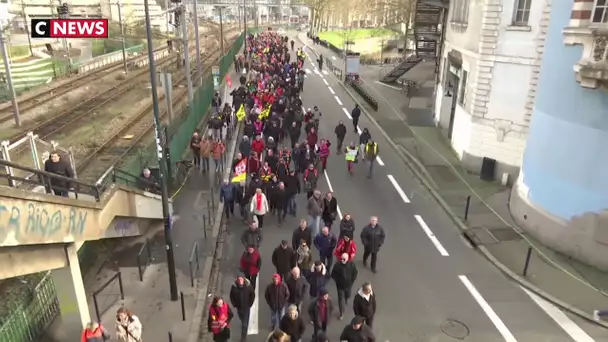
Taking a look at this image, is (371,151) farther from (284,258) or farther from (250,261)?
(250,261)

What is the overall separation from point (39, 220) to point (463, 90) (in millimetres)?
18151

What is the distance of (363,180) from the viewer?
742 inches

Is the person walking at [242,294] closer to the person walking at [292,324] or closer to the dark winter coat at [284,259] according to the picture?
the person walking at [292,324]

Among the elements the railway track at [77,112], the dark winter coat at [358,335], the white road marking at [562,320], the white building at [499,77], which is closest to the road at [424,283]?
the white road marking at [562,320]

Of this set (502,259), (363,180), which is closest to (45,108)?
(363,180)

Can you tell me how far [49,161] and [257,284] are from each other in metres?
5.53

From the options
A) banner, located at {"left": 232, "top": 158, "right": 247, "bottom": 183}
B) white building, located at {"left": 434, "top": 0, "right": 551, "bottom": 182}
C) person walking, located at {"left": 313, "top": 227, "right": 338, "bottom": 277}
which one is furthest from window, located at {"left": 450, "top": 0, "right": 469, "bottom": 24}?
person walking, located at {"left": 313, "top": 227, "right": 338, "bottom": 277}

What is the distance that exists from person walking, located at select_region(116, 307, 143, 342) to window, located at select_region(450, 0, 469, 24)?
18.8m

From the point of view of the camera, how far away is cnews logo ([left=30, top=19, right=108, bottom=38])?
13747mm

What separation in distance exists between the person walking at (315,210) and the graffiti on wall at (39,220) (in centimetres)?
580


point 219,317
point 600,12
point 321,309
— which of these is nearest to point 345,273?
point 321,309

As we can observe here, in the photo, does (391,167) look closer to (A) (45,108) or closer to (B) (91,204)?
(B) (91,204)

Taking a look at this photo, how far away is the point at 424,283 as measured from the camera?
1222cm

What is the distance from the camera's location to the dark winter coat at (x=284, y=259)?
35.7ft
